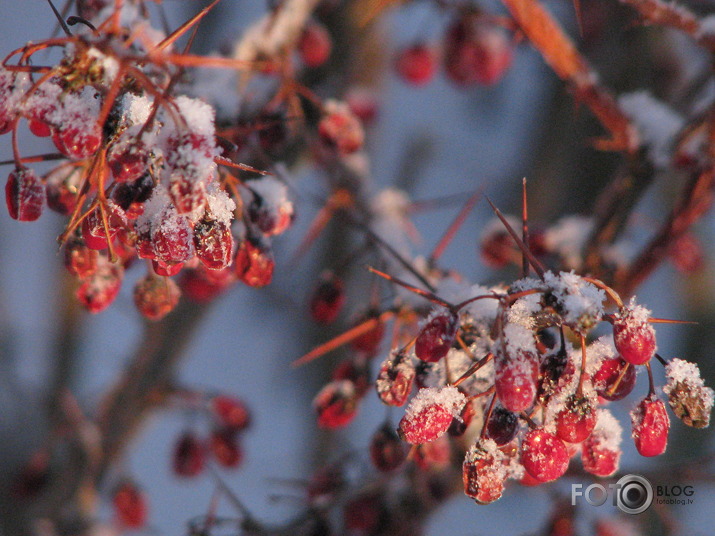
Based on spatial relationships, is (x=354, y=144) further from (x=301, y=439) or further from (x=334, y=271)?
(x=301, y=439)

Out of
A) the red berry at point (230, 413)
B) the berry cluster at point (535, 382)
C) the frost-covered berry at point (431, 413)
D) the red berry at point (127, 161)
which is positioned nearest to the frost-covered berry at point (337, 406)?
the berry cluster at point (535, 382)

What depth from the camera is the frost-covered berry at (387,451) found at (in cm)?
92

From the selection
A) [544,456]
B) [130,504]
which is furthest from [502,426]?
[130,504]

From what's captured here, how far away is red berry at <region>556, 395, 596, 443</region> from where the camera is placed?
67cm

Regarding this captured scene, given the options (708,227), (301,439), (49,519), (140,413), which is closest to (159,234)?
(140,413)

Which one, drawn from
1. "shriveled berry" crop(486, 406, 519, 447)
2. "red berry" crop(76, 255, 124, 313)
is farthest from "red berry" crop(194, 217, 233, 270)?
"shriveled berry" crop(486, 406, 519, 447)

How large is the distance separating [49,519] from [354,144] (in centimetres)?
147

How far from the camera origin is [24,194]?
0.73m

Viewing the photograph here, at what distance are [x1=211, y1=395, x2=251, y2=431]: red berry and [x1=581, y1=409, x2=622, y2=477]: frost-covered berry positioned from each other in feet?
3.44

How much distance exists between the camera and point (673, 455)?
2.42m

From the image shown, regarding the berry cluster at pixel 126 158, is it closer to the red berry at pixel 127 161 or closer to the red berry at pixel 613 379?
the red berry at pixel 127 161

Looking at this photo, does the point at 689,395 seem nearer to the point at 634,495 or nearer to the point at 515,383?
the point at 515,383

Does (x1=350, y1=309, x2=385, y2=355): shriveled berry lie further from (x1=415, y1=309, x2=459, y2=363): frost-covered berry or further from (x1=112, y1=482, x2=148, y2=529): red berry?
(x1=112, y1=482, x2=148, y2=529): red berry

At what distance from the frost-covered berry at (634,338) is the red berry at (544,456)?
0.12 meters
